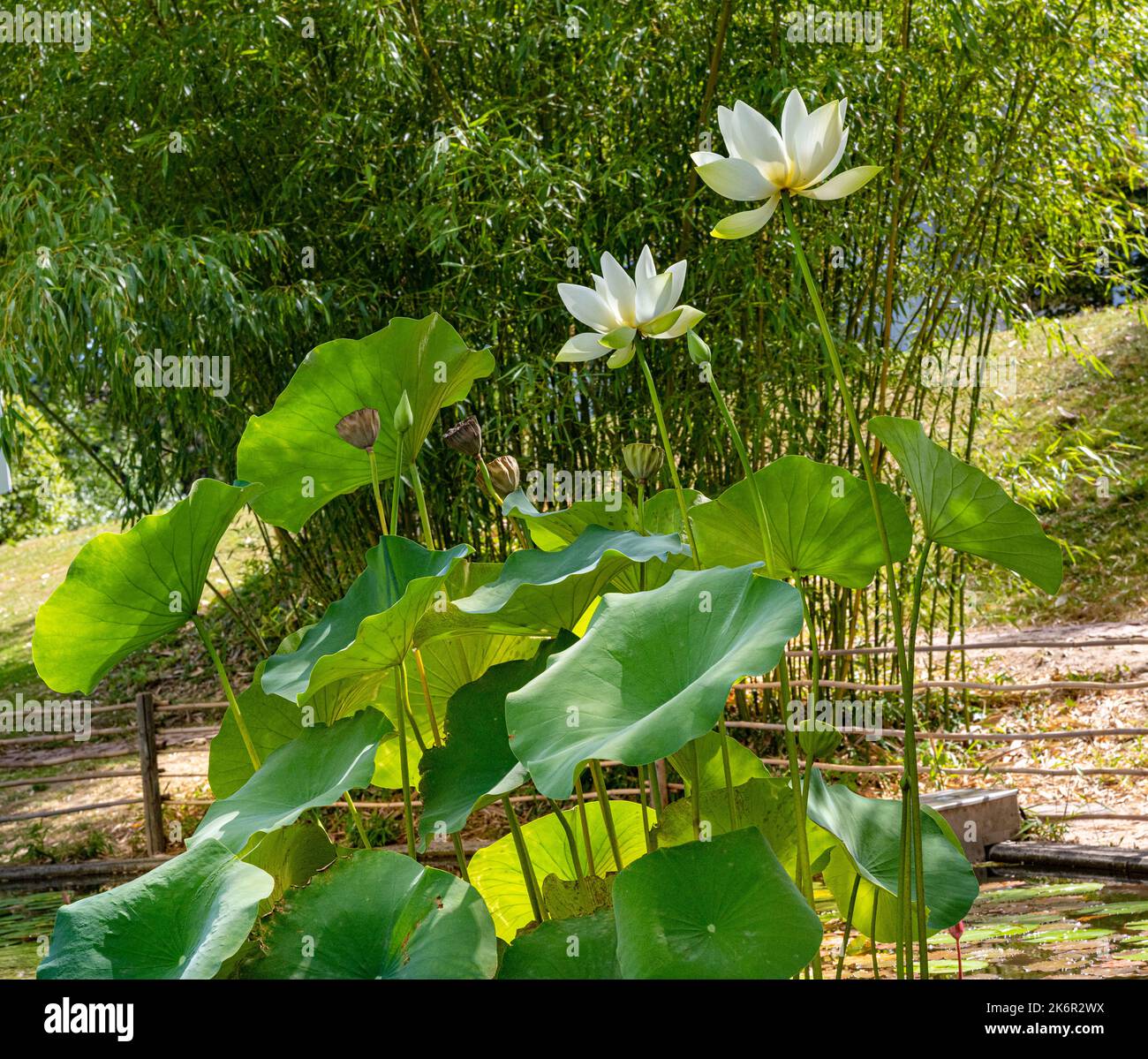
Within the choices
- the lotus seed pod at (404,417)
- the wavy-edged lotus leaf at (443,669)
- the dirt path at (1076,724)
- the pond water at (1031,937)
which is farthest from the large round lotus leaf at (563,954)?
the dirt path at (1076,724)

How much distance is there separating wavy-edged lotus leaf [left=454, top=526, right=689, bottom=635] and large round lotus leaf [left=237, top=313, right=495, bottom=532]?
0.83 feet

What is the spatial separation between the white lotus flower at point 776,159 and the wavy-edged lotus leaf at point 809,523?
10.8 inches

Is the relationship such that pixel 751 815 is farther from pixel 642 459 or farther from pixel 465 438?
pixel 465 438

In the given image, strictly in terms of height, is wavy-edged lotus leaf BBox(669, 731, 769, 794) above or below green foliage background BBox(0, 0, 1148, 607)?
below

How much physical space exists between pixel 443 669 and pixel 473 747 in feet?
0.80

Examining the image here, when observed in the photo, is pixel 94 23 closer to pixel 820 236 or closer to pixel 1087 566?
pixel 820 236

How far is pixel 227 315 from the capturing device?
3602 mm

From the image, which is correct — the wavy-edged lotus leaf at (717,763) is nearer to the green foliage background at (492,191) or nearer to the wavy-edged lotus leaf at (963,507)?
the wavy-edged lotus leaf at (963,507)

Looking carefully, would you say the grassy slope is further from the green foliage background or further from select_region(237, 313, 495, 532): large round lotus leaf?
select_region(237, 313, 495, 532): large round lotus leaf

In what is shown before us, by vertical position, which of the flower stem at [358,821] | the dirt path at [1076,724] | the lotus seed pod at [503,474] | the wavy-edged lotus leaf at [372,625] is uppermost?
the lotus seed pod at [503,474]

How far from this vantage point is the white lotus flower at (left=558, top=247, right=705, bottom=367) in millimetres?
1196

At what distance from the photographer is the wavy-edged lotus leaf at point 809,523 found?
1.21 metres

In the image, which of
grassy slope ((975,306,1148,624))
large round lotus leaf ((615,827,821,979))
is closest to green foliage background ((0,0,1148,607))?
grassy slope ((975,306,1148,624))

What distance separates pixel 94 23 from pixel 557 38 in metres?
1.66
